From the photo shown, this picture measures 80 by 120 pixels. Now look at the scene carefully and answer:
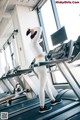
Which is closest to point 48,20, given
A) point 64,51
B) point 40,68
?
point 64,51

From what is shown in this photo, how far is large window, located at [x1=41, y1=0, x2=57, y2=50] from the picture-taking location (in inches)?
227

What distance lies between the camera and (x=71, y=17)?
4.93 meters

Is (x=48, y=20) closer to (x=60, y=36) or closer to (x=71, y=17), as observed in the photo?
(x=71, y=17)

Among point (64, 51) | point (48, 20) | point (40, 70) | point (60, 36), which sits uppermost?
point (48, 20)

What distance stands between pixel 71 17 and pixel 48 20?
1336 mm

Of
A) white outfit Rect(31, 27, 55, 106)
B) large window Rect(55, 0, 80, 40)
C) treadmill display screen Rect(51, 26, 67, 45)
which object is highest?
large window Rect(55, 0, 80, 40)

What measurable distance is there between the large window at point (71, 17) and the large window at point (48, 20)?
48 centimetres

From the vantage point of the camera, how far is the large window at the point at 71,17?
15.1ft

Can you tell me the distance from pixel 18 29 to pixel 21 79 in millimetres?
1888

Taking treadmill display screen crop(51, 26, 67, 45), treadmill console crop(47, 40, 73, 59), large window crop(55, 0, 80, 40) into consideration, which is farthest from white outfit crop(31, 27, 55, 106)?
large window crop(55, 0, 80, 40)

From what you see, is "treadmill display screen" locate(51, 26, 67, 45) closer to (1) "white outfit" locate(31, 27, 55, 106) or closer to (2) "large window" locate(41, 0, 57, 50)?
(1) "white outfit" locate(31, 27, 55, 106)

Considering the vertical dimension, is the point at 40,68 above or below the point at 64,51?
below

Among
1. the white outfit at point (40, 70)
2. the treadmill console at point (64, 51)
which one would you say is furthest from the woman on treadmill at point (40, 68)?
the treadmill console at point (64, 51)

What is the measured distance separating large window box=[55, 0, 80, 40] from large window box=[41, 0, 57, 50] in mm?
479
